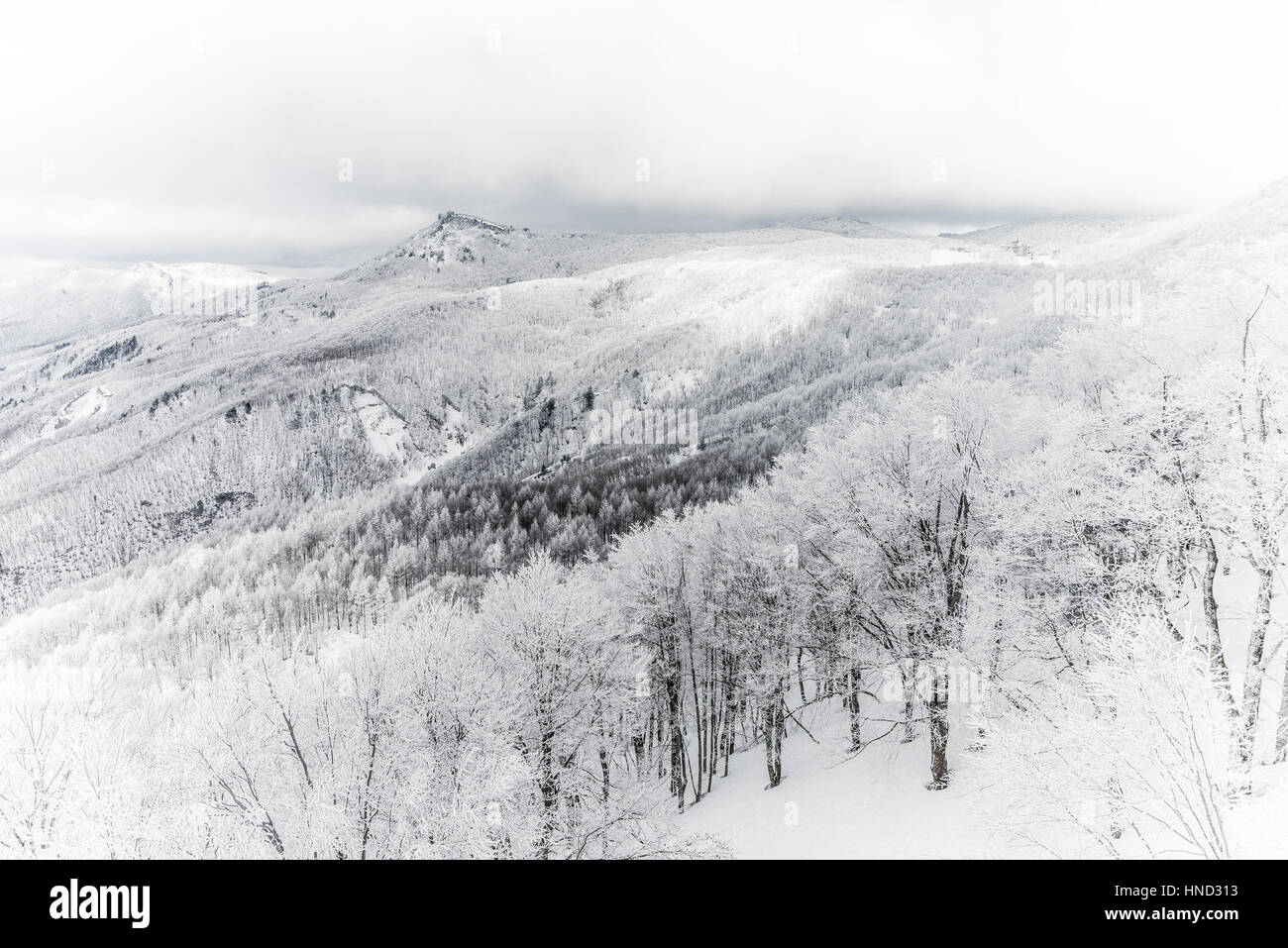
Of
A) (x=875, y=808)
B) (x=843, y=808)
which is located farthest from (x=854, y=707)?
(x=875, y=808)

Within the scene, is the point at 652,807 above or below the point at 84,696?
below

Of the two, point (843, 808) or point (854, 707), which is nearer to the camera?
point (843, 808)

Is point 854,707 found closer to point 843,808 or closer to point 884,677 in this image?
point 843,808

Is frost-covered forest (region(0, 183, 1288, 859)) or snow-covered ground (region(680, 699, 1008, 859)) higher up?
frost-covered forest (region(0, 183, 1288, 859))

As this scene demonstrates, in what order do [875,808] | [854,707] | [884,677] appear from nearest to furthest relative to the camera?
[875,808], [884,677], [854,707]

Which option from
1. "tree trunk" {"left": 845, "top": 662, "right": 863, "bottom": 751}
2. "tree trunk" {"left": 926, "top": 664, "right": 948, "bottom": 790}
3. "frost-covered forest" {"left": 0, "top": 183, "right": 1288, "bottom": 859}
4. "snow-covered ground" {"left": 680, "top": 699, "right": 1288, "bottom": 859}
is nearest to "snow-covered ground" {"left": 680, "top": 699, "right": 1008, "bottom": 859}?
"snow-covered ground" {"left": 680, "top": 699, "right": 1288, "bottom": 859}

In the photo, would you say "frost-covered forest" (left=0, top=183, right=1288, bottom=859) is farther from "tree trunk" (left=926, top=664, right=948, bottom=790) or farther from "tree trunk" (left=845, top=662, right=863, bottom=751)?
"tree trunk" (left=845, top=662, right=863, bottom=751)

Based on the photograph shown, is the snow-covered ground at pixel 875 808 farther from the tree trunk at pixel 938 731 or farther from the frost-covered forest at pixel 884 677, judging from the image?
the tree trunk at pixel 938 731

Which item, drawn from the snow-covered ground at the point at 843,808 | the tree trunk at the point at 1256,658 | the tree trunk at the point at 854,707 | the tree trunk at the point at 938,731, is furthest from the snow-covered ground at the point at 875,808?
the tree trunk at the point at 1256,658
